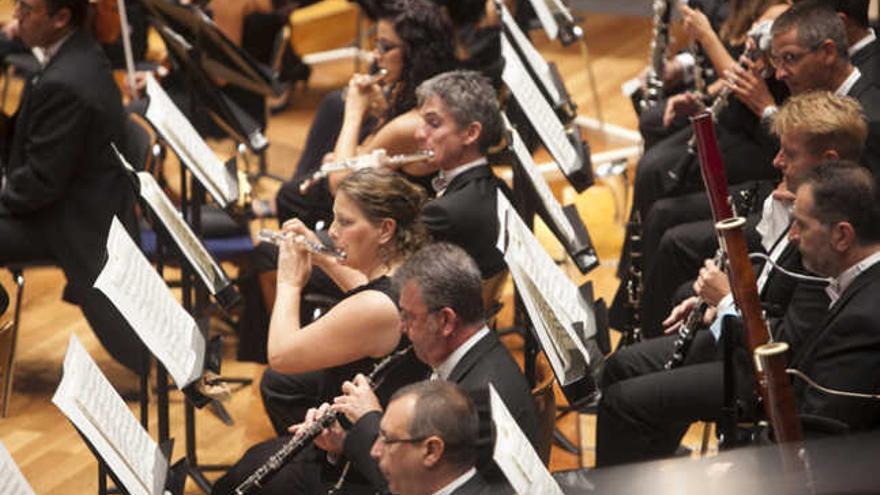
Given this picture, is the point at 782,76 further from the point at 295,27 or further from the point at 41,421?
the point at 295,27

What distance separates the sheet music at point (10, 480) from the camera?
2818 mm

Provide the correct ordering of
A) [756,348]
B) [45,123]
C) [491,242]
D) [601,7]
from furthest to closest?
1. [601,7]
2. [45,123]
3. [491,242]
4. [756,348]

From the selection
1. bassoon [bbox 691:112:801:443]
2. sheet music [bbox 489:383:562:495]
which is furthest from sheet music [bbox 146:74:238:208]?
sheet music [bbox 489:383:562:495]

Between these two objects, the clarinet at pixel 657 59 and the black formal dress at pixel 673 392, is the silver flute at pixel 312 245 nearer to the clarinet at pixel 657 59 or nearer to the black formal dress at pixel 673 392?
the black formal dress at pixel 673 392

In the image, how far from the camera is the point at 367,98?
520 centimetres

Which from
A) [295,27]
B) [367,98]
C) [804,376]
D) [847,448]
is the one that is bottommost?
[295,27]

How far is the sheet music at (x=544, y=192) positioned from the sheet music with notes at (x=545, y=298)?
1.15 feet

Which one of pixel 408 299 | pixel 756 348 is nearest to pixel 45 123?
pixel 408 299

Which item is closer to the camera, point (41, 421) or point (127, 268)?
point (127, 268)

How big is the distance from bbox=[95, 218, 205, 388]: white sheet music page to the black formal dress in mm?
1122

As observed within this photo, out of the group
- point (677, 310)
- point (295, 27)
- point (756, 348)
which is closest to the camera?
point (756, 348)

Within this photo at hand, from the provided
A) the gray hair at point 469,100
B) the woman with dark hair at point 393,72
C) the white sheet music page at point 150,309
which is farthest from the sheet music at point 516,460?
the woman with dark hair at point 393,72

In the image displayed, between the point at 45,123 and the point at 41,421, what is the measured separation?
40.0 inches

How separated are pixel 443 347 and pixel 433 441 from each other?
0.51m
